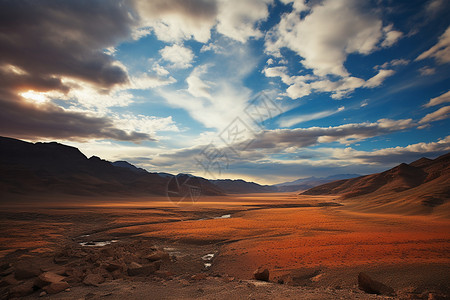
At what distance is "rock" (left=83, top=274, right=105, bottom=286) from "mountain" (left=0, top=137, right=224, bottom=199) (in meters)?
72.3

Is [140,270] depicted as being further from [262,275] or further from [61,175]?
[61,175]

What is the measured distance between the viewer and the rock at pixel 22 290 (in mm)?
6887

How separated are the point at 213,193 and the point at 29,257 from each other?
116 m

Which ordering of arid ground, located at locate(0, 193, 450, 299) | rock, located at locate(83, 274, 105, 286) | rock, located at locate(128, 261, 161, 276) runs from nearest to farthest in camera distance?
arid ground, located at locate(0, 193, 450, 299) → rock, located at locate(83, 274, 105, 286) → rock, located at locate(128, 261, 161, 276)

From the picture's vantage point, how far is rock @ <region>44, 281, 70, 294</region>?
6.98 metres

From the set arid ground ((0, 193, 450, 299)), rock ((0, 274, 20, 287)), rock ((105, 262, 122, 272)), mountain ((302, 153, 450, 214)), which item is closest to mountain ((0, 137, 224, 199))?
arid ground ((0, 193, 450, 299))

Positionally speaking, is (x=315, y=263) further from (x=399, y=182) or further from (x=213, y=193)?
(x=213, y=193)

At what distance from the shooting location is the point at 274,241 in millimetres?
16453

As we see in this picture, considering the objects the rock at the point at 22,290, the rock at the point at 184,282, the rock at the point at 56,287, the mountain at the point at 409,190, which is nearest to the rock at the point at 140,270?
the rock at the point at 184,282

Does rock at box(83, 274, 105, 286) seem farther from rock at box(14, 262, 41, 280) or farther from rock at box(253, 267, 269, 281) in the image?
rock at box(253, 267, 269, 281)

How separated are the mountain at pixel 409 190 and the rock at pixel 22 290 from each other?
1667 inches

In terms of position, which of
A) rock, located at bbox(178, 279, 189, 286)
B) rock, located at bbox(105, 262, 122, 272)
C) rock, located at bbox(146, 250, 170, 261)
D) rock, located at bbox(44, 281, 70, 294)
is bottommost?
rock, located at bbox(146, 250, 170, 261)

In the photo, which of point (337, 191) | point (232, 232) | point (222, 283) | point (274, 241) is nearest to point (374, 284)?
point (222, 283)

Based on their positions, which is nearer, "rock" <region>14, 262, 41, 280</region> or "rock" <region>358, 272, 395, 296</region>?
"rock" <region>358, 272, 395, 296</region>
